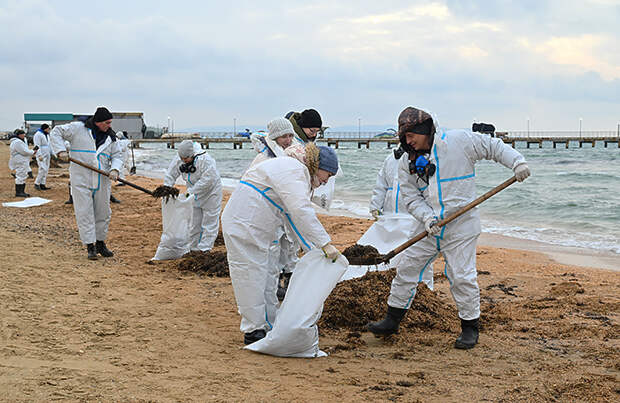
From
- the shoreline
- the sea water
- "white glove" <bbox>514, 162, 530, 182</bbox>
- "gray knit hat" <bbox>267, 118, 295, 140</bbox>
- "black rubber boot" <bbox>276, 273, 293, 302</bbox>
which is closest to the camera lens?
"white glove" <bbox>514, 162, 530, 182</bbox>

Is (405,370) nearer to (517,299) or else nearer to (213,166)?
(517,299)

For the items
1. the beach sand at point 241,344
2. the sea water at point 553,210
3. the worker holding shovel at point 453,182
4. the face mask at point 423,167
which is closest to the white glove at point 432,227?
→ the worker holding shovel at point 453,182

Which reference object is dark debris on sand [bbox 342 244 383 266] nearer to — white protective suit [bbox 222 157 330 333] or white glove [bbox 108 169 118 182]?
white protective suit [bbox 222 157 330 333]

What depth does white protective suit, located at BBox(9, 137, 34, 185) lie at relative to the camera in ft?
46.7

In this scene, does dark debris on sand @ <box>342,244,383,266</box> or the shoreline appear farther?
the shoreline

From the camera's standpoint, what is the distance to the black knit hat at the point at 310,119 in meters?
5.86

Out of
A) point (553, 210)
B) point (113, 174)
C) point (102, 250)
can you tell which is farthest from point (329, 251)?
point (553, 210)

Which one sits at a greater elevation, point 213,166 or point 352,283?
point 213,166

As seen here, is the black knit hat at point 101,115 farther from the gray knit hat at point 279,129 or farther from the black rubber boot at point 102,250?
the gray knit hat at point 279,129

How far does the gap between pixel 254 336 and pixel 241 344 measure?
14 centimetres

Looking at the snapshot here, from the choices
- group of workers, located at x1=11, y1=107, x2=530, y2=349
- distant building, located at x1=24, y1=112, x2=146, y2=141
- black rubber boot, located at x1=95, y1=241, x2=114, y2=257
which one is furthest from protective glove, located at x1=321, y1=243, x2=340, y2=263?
distant building, located at x1=24, y1=112, x2=146, y2=141

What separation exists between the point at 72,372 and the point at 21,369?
0.25 m

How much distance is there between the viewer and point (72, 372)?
3.13 metres

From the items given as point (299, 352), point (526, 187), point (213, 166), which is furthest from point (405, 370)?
point (526, 187)
